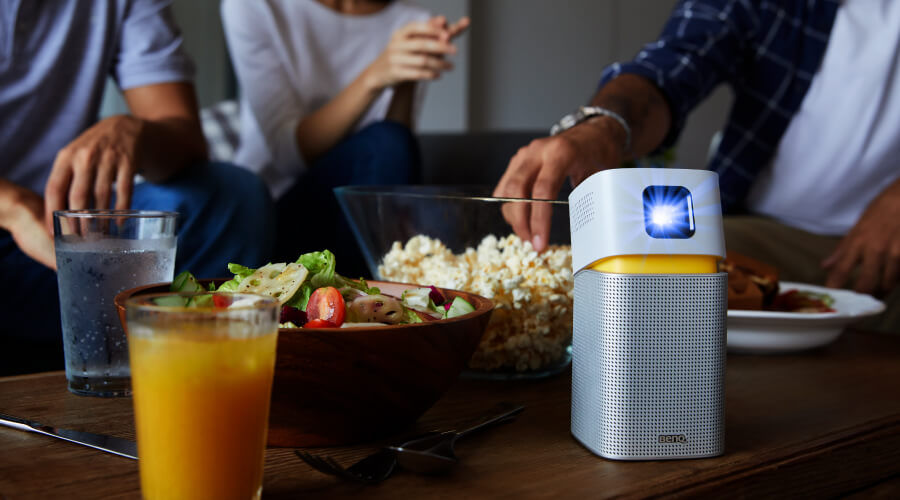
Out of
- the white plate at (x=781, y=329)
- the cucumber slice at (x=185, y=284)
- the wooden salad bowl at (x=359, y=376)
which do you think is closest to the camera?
the wooden salad bowl at (x=359, y=376)

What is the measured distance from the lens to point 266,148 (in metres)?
2.10

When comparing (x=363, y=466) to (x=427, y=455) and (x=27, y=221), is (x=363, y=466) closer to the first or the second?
(x=427, y=455)

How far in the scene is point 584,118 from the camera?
113cm

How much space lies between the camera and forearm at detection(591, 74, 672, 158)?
1.29 meters

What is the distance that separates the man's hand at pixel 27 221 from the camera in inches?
39.6

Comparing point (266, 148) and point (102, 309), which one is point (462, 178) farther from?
point (102, 309)

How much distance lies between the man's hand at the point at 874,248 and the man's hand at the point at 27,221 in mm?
1414

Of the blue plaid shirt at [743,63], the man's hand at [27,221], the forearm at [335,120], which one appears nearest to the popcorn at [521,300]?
the man's hand at [27,221]

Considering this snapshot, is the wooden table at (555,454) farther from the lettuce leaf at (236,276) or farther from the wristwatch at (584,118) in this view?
the wristwatch at (584,118)

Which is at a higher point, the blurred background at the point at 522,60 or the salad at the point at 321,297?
the blurred background at the point at 522,60

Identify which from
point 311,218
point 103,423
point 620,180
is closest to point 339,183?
point 311,218

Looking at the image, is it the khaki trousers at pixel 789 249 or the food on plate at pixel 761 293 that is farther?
the khaki trousers at pixel 789 249

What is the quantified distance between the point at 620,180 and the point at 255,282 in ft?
0.97

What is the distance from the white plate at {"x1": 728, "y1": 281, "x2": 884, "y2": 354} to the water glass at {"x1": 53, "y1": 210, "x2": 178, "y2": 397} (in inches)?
25.3
